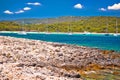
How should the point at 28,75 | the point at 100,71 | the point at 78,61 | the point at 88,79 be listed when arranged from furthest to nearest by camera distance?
the point at 78,61 < the point at 100,71 < the point at 88,79 < the point at 28,75

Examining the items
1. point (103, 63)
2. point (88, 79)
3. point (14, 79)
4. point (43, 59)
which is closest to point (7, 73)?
point (14, 79)

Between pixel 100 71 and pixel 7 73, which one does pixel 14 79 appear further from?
pixel 100 71

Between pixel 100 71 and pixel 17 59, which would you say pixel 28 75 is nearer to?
pixel 17 59

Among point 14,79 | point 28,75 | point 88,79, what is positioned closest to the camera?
point 14,79

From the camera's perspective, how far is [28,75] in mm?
21391

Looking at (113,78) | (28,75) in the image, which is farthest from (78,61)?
(28,75)

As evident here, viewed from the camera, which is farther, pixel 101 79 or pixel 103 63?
pixel 103 63

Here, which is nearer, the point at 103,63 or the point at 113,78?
the point at 113,78

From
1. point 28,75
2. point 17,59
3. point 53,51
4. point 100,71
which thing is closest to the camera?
point 28,75

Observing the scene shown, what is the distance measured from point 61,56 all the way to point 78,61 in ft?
8.51

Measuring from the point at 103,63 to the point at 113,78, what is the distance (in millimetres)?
10267

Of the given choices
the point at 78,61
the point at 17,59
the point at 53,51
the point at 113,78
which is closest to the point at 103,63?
the point at 78,61

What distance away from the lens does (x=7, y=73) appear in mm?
20844

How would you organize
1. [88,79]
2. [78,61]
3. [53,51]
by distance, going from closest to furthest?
1. [88,79]
2. [78,61]
3. [53,51]
